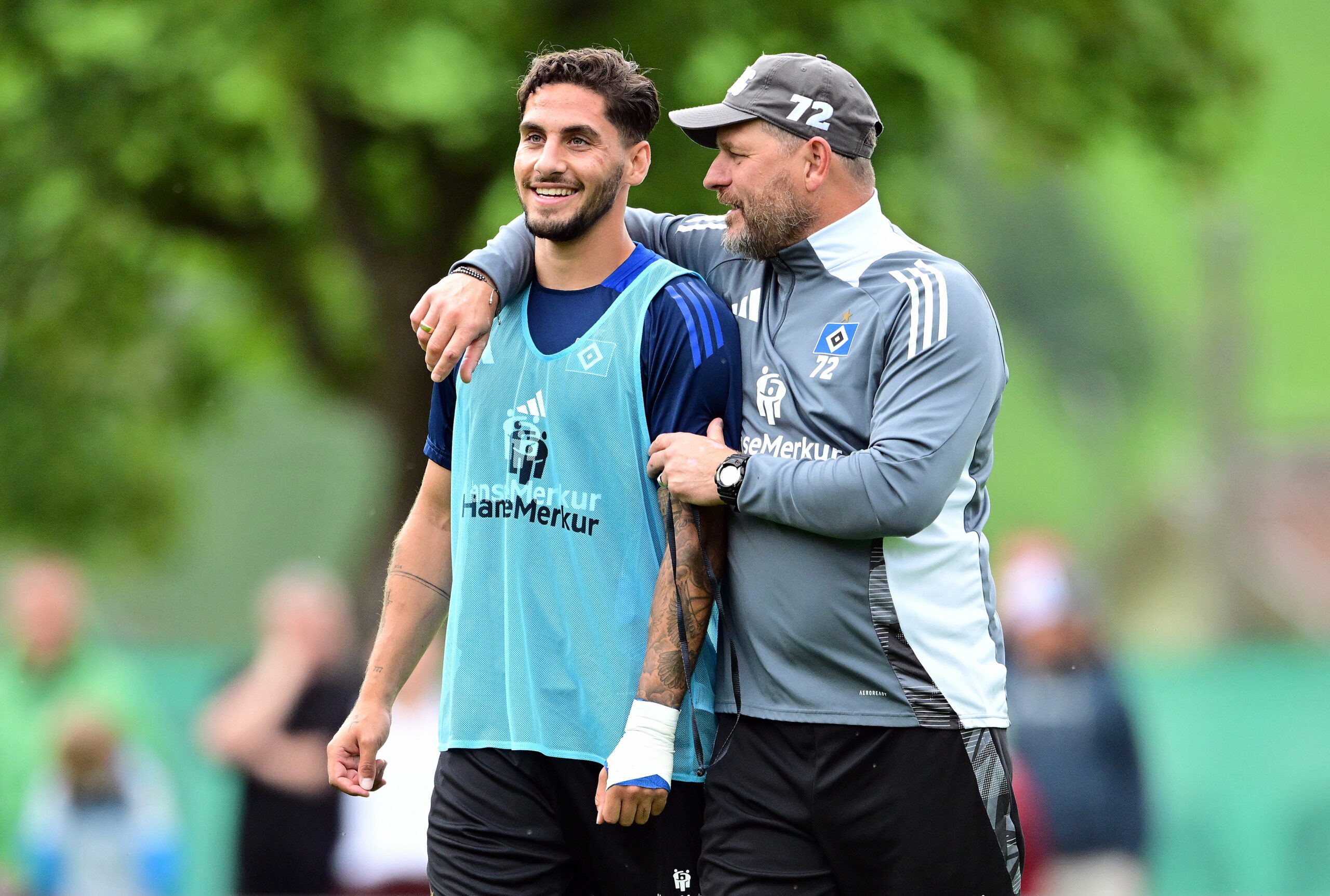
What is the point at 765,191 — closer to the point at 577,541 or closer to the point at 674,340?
the point at 674,340

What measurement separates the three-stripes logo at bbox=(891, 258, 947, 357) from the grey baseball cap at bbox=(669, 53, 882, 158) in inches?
13.5

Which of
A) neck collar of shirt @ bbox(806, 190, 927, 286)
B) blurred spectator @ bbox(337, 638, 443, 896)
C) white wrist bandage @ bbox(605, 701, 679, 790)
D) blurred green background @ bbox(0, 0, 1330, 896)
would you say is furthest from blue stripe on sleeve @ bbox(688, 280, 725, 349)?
blurred green background @ bbox(0, 0, 1330, 896)

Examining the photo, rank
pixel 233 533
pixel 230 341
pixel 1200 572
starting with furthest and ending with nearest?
pixel 1200 572 → pixel 233 533 → pixel 230 341

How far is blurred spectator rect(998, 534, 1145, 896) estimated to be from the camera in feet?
28.0

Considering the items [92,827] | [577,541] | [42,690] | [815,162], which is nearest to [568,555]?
[577,541]

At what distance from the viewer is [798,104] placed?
12.4ft

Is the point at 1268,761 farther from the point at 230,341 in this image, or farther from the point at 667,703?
the point at 230,341

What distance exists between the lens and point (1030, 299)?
4297 centimetres

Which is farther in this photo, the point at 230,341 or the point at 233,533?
the point at 233,533

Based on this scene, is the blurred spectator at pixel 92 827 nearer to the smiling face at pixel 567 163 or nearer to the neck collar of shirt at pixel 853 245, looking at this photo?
the smiling face at pixel 567 163

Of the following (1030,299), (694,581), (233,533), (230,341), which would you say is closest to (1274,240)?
(1030,299)

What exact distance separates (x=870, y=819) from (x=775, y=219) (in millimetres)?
1319

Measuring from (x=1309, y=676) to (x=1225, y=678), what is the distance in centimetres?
56

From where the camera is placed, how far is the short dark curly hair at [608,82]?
3.83 m
